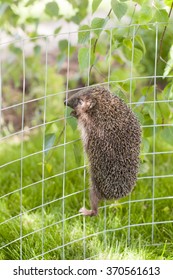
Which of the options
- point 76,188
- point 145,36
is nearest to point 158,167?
point 76,188

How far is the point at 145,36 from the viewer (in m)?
6.72

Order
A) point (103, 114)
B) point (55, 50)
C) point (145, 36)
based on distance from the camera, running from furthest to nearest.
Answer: point (55, 50) → point (145, 36) → point (103, 114)

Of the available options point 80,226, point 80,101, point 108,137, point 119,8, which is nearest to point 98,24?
point 119,8

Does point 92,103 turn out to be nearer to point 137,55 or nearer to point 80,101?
point 80,101

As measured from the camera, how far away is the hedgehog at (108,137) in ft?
10.7

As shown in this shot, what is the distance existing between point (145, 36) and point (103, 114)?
3.64 metres

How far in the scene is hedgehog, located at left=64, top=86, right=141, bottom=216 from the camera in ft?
10.7

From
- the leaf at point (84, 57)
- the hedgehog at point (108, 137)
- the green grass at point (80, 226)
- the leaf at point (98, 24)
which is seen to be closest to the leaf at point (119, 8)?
the leaf at point (98, 24)

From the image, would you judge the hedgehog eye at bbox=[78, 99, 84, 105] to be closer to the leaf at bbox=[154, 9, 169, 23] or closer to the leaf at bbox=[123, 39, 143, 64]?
the leaf at bbox=[123, 39, 143, 64]

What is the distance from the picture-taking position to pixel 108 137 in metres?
3.26

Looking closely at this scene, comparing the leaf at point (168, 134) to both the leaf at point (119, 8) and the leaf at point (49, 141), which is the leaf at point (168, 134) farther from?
the leaf at point (119, 8)

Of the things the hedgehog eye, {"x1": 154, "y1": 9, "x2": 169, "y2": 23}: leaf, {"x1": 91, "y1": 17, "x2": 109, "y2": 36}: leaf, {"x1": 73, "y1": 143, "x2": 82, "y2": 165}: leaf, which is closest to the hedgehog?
the hedgehog eye

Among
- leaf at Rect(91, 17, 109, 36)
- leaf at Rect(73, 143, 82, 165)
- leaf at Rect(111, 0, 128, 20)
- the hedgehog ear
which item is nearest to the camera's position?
the hedgehog ear
